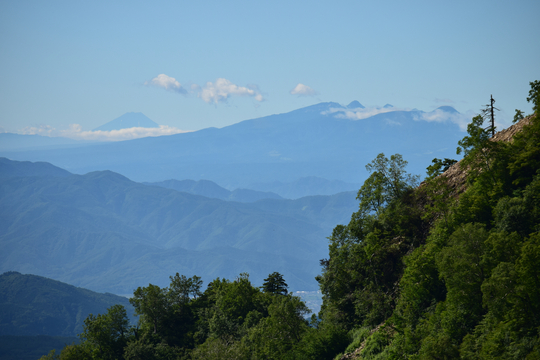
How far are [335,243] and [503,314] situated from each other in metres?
35.7

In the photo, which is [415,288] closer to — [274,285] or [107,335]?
[274,285]

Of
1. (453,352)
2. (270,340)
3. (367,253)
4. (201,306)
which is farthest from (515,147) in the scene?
(201,306)

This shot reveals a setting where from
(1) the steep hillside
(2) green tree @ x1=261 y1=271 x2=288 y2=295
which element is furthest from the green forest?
(2) green tree @ x1=261 y1=271 x2=288 y2=295

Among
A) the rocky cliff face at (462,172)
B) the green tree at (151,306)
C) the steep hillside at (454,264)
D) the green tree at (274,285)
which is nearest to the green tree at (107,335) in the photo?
the green tree at (151,306)

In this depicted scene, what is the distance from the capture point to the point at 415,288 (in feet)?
158

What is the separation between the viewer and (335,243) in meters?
70.4

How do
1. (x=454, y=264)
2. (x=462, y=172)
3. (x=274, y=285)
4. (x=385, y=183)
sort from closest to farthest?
(x=454, y=264) < (x=462, y=172) < (x=385, y=183) < (x=274, y=285)

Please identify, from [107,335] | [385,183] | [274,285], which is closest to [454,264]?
[385,183]

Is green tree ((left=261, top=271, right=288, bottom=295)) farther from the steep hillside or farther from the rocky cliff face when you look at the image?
the rocky cliff face

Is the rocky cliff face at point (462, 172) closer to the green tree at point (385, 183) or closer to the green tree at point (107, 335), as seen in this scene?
the green tree at point (385, 183)

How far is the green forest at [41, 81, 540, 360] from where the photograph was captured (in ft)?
118

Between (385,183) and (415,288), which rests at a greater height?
(385,183)

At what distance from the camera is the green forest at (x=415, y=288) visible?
35.9 m

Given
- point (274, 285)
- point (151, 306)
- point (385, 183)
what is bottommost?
point (151, 306)
